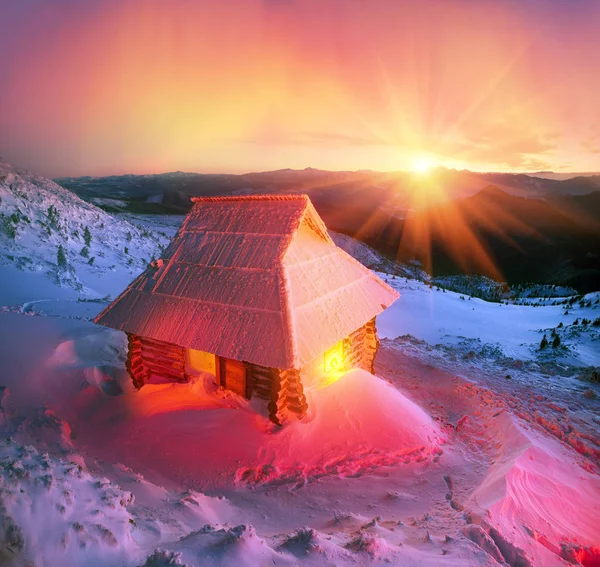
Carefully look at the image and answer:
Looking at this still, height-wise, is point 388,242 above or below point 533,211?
below

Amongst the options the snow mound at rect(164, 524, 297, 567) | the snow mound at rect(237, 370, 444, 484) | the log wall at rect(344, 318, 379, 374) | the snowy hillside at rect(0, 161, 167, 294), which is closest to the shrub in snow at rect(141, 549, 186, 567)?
the snow mound at rect(164, 524, 297, 567)

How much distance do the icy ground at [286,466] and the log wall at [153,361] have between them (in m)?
0.39

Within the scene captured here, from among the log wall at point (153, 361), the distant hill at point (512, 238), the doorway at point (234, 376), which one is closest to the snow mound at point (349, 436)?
the doorway at point (234, 376)

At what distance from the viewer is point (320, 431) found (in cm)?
770

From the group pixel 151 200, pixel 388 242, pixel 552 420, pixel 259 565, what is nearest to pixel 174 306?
pixel 259 565

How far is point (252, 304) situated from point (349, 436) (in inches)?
140

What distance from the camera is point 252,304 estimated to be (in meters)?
7.83

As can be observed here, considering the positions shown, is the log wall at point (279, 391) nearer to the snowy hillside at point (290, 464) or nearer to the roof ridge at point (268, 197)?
the snowy hillside at point (290, 464)

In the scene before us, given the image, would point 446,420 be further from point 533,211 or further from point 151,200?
point 533,211

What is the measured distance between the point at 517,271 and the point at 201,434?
75000 millimetres

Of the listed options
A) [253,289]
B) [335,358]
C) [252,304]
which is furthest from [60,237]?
[335,358]

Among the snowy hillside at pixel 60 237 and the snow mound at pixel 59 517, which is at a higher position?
the snowy hillside at pixel 60 237

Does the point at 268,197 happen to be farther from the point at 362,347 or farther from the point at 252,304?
the point at 362,347

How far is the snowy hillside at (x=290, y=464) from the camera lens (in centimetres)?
381
